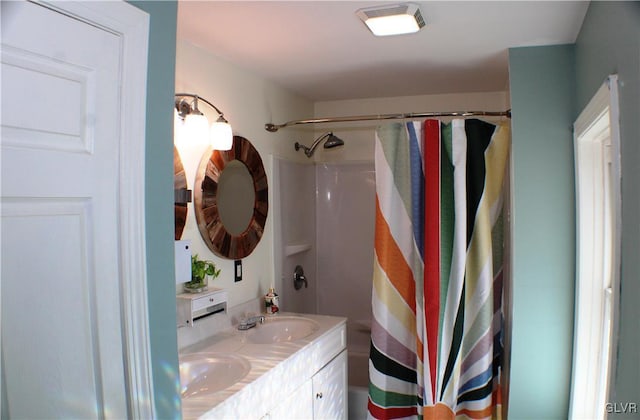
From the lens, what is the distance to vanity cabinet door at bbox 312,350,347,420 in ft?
7.86

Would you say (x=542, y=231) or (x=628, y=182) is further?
(x=542, y=231)

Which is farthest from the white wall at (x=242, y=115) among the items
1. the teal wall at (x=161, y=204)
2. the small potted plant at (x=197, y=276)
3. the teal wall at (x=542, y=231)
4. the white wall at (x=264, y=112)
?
the teal wall at (x=542, y=231)

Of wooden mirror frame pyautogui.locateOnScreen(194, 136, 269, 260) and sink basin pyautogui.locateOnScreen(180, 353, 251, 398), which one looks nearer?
sink basin pyautogui.locateOnScreen(180, 353, 251, 398)

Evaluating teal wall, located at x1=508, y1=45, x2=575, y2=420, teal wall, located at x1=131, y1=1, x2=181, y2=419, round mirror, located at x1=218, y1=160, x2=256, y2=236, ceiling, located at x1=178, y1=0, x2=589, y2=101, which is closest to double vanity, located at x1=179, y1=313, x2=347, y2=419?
teal wall, located at x1=131, y1=1, x2=181, y2=419

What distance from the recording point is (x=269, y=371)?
6.29 ft

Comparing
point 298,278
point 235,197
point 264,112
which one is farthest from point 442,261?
point 264,112

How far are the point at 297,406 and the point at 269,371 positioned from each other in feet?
1.25

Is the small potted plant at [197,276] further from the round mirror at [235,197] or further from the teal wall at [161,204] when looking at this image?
the teal wall at [161,204]

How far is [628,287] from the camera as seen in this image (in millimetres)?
1209

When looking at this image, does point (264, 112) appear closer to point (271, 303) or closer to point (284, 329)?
point (271, 303)

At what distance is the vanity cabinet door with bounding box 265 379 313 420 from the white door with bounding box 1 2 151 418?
39.3 inches

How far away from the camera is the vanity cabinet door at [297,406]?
2.03 m

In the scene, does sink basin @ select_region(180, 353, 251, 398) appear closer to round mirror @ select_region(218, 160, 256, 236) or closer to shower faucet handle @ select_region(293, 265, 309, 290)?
round mirror @ select_region(218, 160, 256, 236)

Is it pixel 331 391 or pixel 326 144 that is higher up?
pixel 326 144
